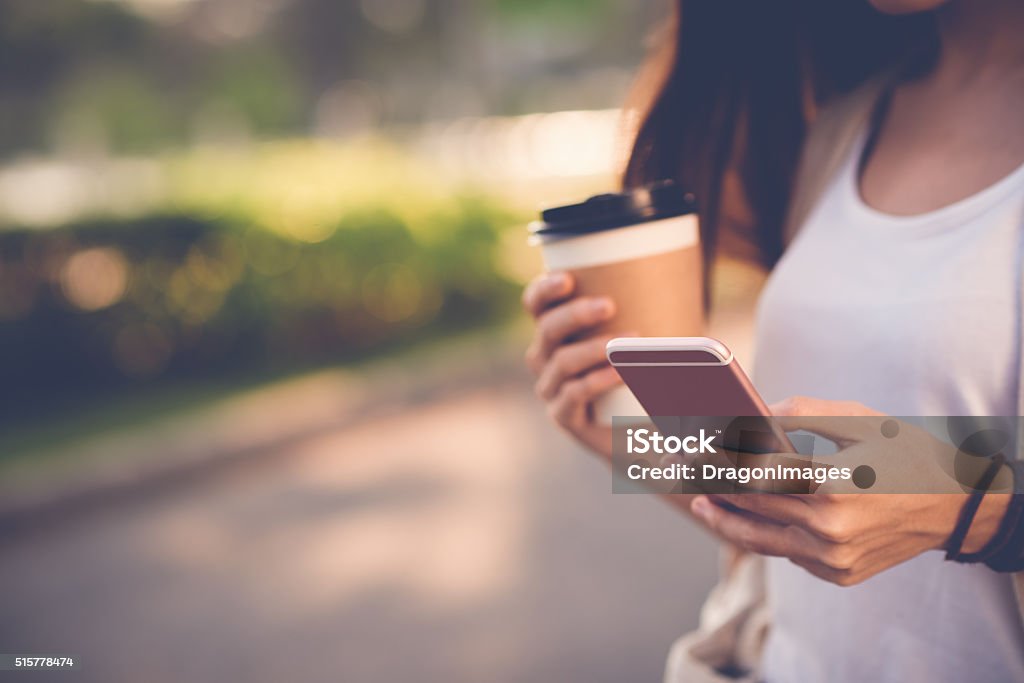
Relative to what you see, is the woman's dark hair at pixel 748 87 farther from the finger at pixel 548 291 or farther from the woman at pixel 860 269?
the finger at pixel 548 291

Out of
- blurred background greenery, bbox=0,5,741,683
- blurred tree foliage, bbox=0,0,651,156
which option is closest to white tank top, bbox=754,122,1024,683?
blurred background greenery, bbox=0,5,741,683

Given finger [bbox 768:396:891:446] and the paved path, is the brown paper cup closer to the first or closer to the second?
finger [bbox 768:396:891:446]

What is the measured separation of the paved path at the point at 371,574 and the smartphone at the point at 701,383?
263 cm

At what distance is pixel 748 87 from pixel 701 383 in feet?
2.76

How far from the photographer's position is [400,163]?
9.00m

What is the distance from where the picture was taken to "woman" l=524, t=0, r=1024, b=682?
1.03m

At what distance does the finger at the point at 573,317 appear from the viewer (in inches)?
48.2

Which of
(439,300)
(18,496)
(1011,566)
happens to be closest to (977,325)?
(1011,566)

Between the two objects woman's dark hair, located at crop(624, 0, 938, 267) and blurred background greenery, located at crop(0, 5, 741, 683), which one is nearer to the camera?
woman's dark hair, located at crop(624, 0, 938, 267)

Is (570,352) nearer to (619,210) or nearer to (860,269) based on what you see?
(619,210)

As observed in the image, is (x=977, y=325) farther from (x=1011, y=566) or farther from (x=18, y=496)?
(x=18, y=496)

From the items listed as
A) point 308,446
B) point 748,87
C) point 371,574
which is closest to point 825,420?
point 748,87

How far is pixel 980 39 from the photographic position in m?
1.30

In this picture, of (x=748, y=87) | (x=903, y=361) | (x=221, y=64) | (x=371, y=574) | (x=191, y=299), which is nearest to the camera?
(x=903, y=361)
